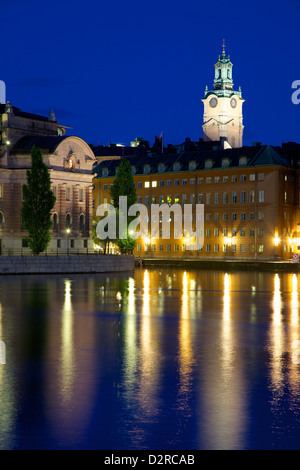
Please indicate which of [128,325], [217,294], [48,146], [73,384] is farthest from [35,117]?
[73,384]

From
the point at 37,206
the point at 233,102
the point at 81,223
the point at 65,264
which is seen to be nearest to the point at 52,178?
the point at 81,223

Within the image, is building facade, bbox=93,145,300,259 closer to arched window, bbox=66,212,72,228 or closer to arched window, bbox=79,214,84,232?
arched window, bbox=79,214,84,232

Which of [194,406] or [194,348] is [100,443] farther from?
[194,348]

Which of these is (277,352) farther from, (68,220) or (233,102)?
(233,102)

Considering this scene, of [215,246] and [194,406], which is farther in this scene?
[215,246]

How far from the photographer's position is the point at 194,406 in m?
12.9

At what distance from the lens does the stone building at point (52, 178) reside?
3209 inches

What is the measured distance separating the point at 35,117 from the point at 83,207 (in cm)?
1256

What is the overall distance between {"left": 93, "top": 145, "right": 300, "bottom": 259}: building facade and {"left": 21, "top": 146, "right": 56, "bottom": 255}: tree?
4357cm

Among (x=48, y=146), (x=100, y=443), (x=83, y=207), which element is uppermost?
(x=48, y=146)

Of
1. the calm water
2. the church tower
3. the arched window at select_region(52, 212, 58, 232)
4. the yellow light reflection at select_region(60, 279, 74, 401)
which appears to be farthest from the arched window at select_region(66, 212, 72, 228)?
the church tower

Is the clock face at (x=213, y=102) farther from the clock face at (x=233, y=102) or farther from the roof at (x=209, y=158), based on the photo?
the roof at (x=209, y=158)

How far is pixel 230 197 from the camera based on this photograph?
110438 mm

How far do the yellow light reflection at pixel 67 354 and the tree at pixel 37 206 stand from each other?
39322 mm
